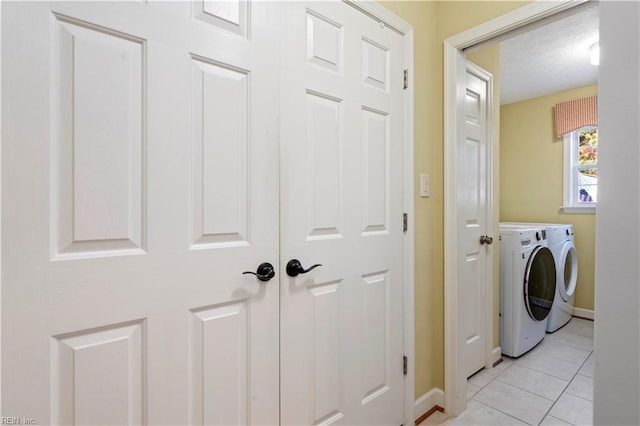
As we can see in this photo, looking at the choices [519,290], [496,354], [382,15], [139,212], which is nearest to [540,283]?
[519,290]

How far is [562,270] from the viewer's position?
2.88 meters

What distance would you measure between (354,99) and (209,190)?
76 cm

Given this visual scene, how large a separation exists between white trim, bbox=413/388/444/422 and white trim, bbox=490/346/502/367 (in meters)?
0.77

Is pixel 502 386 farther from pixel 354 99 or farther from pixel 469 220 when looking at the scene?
pixel 354 99

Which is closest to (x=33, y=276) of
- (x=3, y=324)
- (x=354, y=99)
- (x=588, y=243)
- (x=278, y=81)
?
(x=3, y=324)

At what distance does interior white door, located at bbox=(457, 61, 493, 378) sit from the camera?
1786 millimetres

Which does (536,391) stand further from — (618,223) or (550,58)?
(550,58)

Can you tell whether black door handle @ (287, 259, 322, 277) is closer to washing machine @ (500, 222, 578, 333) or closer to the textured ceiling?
the textured ceiling

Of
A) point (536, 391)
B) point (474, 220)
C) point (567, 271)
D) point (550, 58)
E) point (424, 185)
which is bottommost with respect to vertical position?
point (536, 391)

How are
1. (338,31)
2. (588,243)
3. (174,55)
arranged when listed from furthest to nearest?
(588,243), (338,31), (174,55)

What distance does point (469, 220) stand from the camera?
6.38 feet

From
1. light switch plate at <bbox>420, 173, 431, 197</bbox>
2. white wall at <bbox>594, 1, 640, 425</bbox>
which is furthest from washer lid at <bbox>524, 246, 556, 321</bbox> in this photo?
white wall at <bbox>594, 1, 640, 425</bbox>

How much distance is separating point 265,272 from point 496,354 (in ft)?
7.10

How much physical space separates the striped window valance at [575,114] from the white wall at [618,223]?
3.84 m
